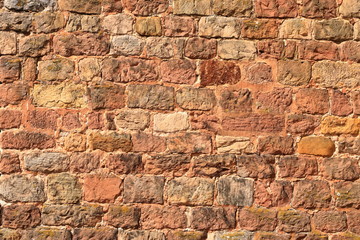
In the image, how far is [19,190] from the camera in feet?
10.1

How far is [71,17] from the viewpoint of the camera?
322cm

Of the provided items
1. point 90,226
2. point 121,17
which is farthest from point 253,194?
point 121,17

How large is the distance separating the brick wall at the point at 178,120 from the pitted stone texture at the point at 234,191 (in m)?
0.01

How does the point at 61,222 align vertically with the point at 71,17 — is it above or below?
below

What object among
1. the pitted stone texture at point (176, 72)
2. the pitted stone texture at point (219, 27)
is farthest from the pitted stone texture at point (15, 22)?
the pitted stone texture at point (219, 27)

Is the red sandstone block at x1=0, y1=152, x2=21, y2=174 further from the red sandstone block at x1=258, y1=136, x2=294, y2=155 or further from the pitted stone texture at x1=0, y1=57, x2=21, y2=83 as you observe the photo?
the red sandstone block at x1=258, y1=136, x2=294, y2=155

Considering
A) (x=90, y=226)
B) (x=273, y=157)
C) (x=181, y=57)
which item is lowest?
(x=90, y=226)

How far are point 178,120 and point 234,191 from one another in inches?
27.9

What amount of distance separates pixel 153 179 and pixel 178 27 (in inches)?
48.4

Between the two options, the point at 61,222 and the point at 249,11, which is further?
the point at 249,11

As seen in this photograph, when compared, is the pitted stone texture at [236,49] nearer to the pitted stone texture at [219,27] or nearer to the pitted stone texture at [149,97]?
the pitted stone texture at [219,27]

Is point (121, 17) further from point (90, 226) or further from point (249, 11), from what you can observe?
point (90, 226)

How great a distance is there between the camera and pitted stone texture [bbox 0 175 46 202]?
3.09 m

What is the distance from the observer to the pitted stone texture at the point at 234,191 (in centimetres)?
313
